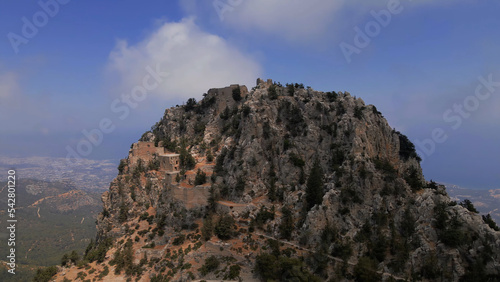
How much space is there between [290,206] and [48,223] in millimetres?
161736

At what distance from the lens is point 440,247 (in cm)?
3091

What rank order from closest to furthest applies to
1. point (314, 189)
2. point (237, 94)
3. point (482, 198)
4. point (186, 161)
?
point (314, 189), point (186, 161), point (237, 94), point (482, 198)

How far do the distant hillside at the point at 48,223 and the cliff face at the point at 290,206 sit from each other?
68.9 m

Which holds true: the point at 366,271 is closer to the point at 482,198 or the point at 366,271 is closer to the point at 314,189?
the point at 314,189

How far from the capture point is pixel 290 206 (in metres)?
43.1

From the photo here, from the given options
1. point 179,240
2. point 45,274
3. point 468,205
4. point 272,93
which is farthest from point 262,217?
point 45,274

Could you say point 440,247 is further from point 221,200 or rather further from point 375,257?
point 221,200

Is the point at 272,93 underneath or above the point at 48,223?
above

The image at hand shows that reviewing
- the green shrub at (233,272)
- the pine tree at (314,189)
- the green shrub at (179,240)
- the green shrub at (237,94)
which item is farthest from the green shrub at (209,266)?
the green shrub at (237,94)

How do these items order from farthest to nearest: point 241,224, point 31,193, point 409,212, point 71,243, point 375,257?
point 31,193 < point 71,243 < point 241,224 < point 409,212 < point 375,257

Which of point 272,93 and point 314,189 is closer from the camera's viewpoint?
point 314,189

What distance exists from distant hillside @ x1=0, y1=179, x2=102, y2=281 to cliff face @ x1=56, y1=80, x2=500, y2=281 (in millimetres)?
68915

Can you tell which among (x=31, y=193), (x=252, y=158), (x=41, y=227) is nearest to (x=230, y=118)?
(x=252, y=158)

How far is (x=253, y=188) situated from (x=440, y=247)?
26.0m
